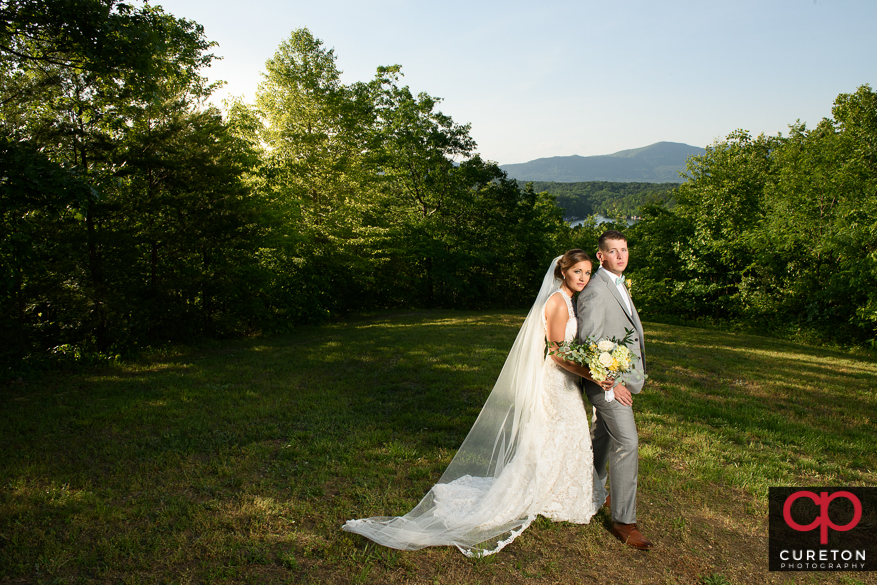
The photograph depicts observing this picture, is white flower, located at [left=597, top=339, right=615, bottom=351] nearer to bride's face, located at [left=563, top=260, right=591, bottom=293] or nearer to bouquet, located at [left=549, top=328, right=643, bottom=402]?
bouquet, located at [left=549, top=328, right=643, bottom=402]

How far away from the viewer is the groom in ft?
12.3

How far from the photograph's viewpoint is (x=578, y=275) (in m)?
3.94

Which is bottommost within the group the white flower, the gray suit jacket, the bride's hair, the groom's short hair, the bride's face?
the white flower

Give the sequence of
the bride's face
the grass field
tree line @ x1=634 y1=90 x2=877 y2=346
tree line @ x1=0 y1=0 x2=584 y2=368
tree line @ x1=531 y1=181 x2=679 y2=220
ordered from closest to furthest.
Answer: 1. the grass field
2. the bride's face
3. tree line @ x1=0 y1=0 x2=584 y2=368
4. tree line @ x1=634 y1=90 x2=877 y2=346
5. tree line @ x1=531 y1=181 x2=679 y2=220

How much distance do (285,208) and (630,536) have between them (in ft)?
51.3

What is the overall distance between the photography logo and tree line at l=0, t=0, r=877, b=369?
9804 mm

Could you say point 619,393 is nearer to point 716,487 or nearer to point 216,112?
point 716,487

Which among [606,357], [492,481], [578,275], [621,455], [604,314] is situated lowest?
[492,481]

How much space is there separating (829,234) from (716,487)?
14.9 metres

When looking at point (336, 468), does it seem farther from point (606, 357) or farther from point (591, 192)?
point (591, 192)

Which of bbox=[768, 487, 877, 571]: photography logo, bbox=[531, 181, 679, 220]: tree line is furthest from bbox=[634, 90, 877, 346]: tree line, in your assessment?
bbox=[531, 181, 679, 220]: tree line

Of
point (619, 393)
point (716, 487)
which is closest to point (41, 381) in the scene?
point (619, 393)

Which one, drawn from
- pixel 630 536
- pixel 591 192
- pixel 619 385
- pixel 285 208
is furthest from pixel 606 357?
pixel 591 192

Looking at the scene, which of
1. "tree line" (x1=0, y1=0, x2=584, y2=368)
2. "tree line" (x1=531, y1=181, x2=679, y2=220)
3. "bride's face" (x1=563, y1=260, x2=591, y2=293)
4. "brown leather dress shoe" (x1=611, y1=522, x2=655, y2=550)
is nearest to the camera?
"brown leather dress shoe" (x1=611, y1=522, x2=655, y2=550)
